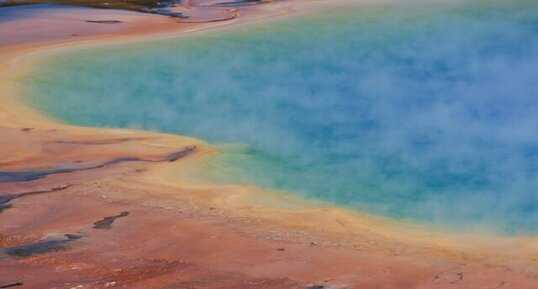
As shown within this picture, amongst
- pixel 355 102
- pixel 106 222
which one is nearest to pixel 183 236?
pixel 106 222

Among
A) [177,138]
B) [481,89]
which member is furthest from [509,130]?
[177,138]

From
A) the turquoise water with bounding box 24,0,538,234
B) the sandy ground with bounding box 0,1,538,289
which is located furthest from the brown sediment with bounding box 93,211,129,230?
the turquoise water with bounding box 24,0,538,234

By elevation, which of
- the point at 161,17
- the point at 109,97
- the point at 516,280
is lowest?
the point at 516,280

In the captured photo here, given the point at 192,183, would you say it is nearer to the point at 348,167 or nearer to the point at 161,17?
the point at 348,167

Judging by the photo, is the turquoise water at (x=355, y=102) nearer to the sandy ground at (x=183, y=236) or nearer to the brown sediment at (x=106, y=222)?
the sandy ground at (x=183, y=236)

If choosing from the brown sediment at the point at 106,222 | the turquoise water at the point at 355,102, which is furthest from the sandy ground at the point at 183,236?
the turquoise water at the point at 355,102
